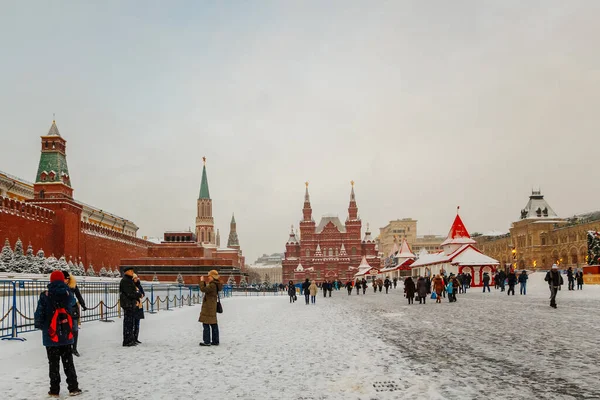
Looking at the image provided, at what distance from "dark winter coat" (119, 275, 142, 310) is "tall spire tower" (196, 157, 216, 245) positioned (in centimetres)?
10812

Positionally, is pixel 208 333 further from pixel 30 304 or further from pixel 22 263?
pixel 22 263

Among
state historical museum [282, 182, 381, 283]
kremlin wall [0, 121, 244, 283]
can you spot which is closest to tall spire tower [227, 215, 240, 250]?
state historical museum [282, 182, 381, 283]

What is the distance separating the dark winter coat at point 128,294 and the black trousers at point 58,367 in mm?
4049

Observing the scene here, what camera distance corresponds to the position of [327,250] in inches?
3986

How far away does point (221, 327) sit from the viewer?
14211 mm

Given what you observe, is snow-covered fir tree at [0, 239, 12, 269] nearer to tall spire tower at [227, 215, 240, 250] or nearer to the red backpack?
the red backpack

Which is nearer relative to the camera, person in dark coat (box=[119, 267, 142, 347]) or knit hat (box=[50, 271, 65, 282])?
knit hat (box=[50, 271, 65, 282])

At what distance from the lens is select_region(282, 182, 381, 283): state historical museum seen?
97.1 metres

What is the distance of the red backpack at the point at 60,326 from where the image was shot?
612 centimetres

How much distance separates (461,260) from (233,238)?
386 feet

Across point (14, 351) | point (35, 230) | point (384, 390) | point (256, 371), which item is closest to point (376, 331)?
point (256, 371)

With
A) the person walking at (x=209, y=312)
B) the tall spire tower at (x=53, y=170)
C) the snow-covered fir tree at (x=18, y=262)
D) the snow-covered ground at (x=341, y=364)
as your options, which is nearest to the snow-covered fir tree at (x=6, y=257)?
the snow-covered fir tree at (x=18, y=262)

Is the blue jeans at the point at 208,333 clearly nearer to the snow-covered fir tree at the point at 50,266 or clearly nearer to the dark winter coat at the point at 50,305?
the dark winter coat at the point at 50,305

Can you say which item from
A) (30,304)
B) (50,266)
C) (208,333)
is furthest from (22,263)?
(208,333)
